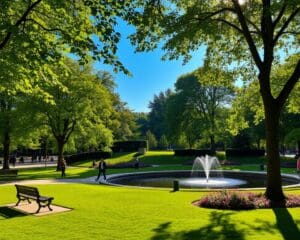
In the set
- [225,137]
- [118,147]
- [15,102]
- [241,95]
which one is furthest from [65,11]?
[118,147]

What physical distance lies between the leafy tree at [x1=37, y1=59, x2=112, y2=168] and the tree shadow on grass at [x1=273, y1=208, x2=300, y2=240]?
28.2 meters

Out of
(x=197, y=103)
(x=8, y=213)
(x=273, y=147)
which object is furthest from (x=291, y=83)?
(x=197, y=103)

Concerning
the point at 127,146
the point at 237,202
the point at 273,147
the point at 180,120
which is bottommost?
the point at 237,202

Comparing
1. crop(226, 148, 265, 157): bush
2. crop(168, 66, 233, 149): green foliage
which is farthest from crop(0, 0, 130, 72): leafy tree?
crop(226, 148, 265, 157): bush

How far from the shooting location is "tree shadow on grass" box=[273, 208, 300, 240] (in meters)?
10.6

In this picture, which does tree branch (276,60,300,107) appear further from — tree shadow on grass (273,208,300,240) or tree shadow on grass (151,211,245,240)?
tree shadow on grass (151,211,245,240)

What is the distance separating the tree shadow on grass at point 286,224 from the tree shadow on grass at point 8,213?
8525mm

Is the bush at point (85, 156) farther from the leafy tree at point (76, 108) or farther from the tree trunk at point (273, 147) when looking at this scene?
the tree trunk at point (273, 147)

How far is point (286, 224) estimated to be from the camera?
12.0m

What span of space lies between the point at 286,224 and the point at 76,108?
30222 mm

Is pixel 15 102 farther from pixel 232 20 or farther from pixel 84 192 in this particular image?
pixel 232 20

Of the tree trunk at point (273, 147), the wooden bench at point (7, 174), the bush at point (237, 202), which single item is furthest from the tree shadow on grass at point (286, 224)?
the wooden bench at point (7, 174)

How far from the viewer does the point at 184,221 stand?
40.8 ft

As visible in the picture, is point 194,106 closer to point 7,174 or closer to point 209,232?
point 7,174
